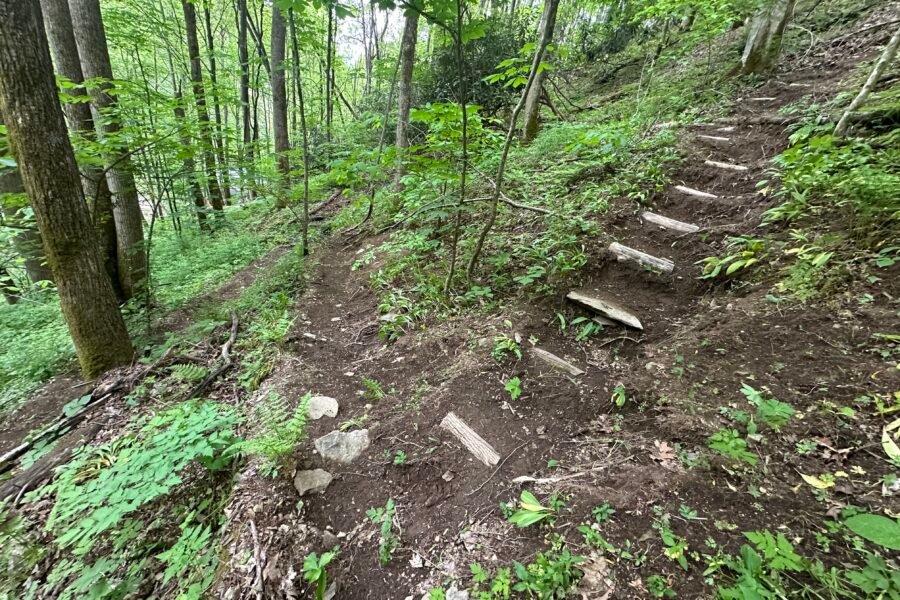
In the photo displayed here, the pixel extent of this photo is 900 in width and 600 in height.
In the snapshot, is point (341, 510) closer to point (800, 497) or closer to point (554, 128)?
point (800, 497)

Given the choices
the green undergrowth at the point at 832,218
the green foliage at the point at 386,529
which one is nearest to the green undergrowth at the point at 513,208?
the green undergrowth at the point at 832,218

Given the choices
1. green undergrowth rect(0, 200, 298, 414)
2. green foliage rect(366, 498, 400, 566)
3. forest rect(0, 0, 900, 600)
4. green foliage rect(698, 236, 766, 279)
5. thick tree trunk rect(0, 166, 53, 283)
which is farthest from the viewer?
thick tree trunk rect(0, 166, 53, 283)

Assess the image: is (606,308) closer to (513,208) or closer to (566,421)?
(566,421)

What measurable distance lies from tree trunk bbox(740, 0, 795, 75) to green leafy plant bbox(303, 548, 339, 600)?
34.3ft

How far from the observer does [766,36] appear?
687 cm

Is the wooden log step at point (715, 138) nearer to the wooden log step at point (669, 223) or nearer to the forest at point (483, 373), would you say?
the forest at point (483, 373)

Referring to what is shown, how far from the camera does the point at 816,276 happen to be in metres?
2.74

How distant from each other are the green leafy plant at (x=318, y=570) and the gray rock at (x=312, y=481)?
46 cm

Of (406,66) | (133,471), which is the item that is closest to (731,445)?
(133,471)

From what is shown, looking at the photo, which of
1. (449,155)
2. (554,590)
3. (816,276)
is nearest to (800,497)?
(554,590)

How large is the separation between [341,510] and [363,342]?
2.01 m

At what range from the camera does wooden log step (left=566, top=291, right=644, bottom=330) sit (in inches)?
124

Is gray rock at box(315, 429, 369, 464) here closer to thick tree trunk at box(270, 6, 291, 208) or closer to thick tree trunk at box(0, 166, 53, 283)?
thick tree trunk at box(0, 166, 53, 283)

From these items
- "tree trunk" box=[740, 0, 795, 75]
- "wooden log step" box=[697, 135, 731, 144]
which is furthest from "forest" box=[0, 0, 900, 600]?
"tree trunk" box=[740, 0, 795, 75]
